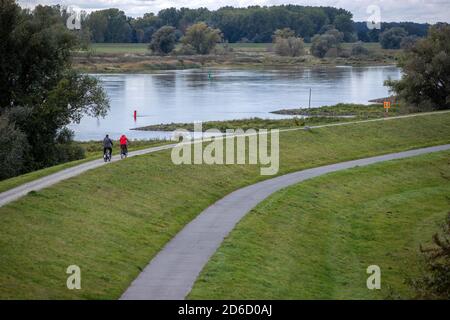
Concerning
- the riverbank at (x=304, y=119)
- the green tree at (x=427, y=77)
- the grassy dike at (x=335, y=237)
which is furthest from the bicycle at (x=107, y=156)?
the green tree at (x=427, y=77)

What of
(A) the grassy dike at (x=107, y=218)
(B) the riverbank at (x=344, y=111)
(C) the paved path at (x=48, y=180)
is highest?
(C) the paved path at (x=48, y=180)

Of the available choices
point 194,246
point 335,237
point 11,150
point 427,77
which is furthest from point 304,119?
point 194,246

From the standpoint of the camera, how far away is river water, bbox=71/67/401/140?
85.3 metres

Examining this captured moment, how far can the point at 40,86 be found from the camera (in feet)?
199

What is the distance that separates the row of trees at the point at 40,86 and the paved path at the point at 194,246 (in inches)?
649

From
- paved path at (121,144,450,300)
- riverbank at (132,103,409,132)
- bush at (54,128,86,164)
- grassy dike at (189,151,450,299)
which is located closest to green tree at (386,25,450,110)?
riverbank at (132,103,409,132)

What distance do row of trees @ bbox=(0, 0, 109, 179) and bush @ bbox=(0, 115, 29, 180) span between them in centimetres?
21

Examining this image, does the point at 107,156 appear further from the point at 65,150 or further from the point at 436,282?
the point at 436,282

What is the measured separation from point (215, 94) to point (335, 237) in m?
80.2

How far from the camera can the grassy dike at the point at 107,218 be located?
24281mm

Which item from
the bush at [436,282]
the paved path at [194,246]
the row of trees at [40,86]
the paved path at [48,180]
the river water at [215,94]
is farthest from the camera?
the river water at [215,94]

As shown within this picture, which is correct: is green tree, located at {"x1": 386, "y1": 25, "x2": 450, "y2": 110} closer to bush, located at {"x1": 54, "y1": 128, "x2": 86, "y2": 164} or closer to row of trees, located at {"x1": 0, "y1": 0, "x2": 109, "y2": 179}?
row of trees, located at {"x1": 0, "y1": 0, "x2": 109, "y2": 179}

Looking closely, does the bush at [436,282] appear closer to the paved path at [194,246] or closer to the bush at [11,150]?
the paved path at [194,246]
